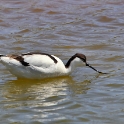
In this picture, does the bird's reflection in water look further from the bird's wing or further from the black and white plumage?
the bird's wing

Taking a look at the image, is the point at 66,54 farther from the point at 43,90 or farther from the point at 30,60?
the point at 43,90

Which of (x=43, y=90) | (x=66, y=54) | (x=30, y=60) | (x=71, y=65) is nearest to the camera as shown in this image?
(x=43, y=90)

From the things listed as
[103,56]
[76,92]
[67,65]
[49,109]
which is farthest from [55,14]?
Answer: [49,109]

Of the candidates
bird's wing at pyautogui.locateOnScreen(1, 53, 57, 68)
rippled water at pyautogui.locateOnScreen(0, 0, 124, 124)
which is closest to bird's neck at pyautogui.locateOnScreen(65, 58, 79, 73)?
rippled water at pyautogui.locateOnScreen(0, 0, 124, 124)

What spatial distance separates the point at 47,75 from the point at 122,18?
19.2 feet

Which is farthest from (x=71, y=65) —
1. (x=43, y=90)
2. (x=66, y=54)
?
(x=66, y=54)

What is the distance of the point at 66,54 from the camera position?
1033 cm

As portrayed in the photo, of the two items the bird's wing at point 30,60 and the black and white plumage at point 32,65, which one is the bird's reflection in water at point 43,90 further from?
the bird's wing at point 30,60

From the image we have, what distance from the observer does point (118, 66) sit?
9.34 meters

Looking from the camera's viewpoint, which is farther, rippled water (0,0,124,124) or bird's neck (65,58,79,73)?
bird's neck (65,58,79,73)

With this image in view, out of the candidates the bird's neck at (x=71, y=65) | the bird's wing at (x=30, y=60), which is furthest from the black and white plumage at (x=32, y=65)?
the bird's neck at (x=71, y=65)

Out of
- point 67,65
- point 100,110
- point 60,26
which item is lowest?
point 100,110

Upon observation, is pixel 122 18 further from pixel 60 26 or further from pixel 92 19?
pixel 60 26

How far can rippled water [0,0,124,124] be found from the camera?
21.8 feet
